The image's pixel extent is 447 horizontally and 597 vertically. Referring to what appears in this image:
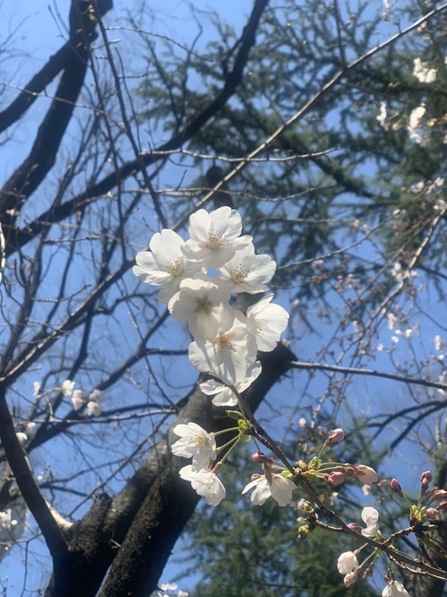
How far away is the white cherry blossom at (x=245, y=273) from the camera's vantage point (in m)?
1.02

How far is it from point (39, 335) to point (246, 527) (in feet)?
7.04

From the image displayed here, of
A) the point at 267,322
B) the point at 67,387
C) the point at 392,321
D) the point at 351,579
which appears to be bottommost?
the point at 351,579

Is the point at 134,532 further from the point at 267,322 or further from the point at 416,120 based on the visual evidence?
the point at 416,120

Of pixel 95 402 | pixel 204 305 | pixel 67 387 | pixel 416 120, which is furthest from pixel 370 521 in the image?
pixel 416 120

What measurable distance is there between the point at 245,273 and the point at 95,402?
9.95 ft

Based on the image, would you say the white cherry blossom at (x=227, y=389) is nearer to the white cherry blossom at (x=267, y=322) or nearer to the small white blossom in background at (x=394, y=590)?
the white cherry blossom at (x=267, y=322)

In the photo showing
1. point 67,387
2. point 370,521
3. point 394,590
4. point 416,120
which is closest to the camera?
point 394,590

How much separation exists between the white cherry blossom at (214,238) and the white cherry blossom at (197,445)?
34 cm

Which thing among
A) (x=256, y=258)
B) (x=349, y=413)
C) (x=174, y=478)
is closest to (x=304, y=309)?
(x=349, y=413)

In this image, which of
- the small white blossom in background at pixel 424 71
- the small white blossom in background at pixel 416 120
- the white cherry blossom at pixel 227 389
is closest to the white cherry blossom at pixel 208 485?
the white cherry blossom at pixel 227 389

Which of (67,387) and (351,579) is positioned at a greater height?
(67,387)

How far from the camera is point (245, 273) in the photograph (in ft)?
3.39

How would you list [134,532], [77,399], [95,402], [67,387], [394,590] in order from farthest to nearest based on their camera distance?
[95,402] → [77,399] → [67,387] → [134,532] → [394,590]

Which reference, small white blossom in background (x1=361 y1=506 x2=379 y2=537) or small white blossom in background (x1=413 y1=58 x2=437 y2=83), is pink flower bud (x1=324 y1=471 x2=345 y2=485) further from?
small white blossom in background (x1=413 y1=58 x2=437 y2=83)
